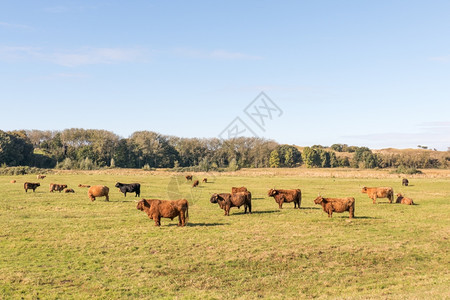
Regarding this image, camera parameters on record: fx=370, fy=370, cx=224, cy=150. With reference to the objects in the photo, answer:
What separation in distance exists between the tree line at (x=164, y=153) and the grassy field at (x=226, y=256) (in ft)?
277

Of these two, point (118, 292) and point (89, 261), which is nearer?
point (118, 292)

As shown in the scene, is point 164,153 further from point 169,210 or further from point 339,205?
point 169,210

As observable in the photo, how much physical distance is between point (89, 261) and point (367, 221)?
15.5m

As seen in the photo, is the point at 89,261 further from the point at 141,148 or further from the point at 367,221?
the point at 141,148

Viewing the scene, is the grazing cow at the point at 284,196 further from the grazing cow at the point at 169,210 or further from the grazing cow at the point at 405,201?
the grazing cow at the point at 405,201

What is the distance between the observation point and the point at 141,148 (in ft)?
394

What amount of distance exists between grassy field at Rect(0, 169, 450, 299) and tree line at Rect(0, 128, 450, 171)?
277ft

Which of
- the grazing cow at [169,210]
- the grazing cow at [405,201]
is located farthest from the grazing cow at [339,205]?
the grazing cow at [405,201]

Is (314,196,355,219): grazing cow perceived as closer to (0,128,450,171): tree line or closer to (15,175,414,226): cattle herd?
(15,175,414,226): cattle herd

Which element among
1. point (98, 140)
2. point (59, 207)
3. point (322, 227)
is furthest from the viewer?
point (98, 140)

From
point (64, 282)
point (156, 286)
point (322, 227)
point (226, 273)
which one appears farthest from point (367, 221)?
point (64, 282)

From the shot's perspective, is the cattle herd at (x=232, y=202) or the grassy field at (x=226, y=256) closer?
the grassy field at (x=226, y=256)

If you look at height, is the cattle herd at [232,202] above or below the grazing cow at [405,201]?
above

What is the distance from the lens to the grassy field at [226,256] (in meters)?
11.0
